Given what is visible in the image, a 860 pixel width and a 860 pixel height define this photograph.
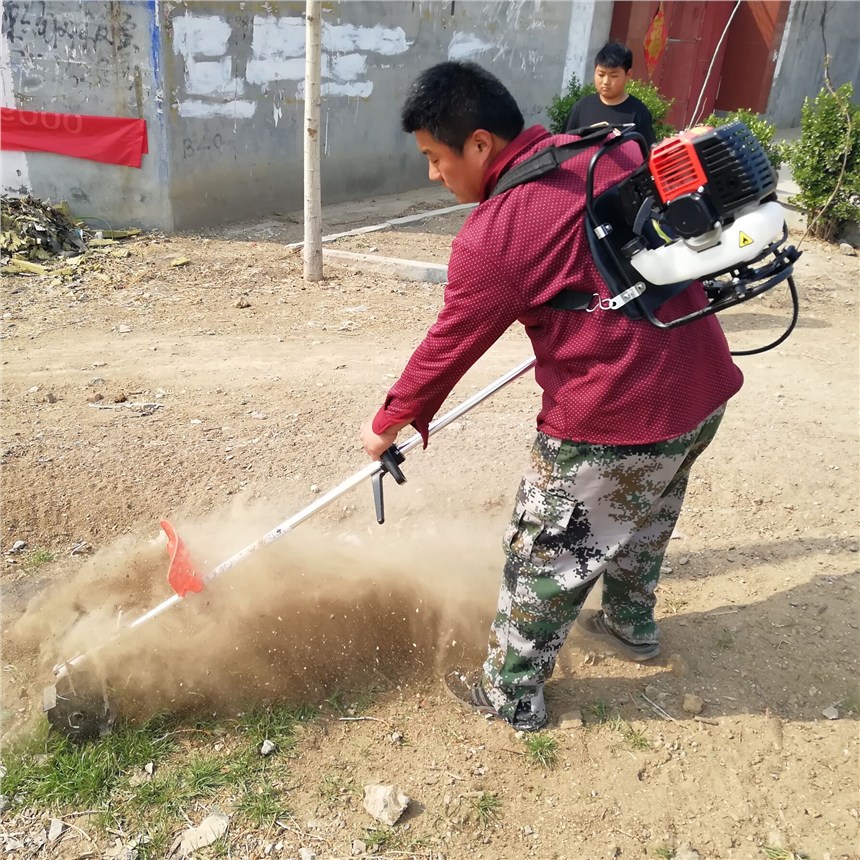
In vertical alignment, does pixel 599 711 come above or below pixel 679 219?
below

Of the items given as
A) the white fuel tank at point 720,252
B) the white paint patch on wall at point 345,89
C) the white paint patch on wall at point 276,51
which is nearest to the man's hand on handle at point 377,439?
the white fuel tank at point 720,252

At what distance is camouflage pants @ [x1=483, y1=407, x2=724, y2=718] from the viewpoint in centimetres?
225

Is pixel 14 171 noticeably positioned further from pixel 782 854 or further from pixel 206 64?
pixel 782 854

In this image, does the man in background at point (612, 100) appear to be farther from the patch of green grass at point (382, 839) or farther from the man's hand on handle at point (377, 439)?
the patch of green grass at point (382, 839)

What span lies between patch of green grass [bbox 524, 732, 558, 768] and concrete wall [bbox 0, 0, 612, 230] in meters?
7.29

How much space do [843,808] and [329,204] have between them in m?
9.12

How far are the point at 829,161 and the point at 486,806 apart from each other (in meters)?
7.89

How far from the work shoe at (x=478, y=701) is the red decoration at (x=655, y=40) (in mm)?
13117

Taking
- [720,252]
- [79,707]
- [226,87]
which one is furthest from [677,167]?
[226,87]

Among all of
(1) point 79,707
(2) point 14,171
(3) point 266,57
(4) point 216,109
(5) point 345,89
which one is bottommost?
(1) point 79,707

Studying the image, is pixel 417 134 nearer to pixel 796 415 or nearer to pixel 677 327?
pixel 677 327

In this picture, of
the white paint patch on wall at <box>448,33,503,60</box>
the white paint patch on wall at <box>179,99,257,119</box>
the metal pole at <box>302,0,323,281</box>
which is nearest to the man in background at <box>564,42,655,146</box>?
the metal pole at <box>302,0,323,281</box>

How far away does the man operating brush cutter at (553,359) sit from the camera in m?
1.99

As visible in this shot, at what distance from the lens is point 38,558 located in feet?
11.4
